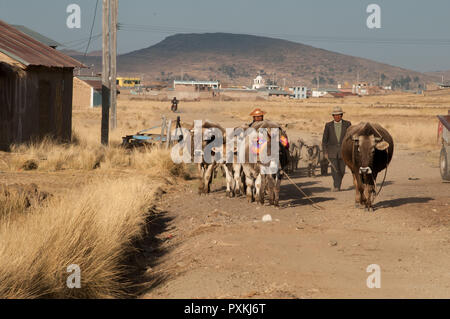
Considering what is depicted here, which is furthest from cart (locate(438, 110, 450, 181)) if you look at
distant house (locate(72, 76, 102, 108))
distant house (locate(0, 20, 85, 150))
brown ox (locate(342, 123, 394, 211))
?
distant house (locate(72, 76, 102, 108))

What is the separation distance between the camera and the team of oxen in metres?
13.0

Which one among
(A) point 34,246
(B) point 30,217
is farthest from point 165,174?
(A) point 34,246

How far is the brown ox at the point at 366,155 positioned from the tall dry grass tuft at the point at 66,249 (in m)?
4.39

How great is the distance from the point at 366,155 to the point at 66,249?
636cm

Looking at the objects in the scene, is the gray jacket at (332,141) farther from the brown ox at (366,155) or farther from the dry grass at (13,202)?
the dry grass at (13,202)

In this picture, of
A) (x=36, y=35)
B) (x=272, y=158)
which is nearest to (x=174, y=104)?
(x=36, y=35)

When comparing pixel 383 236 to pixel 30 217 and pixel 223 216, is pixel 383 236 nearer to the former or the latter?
pixel 223 216

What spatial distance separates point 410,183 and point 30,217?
11.1m

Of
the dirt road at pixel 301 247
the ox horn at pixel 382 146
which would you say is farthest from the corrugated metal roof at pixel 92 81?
the ox horn at pixel 382 146

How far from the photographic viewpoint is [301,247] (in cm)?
997

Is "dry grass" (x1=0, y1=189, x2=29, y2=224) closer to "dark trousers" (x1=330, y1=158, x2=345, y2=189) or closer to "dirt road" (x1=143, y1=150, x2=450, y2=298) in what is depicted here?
"dirt road" (x1=143, y1=150, x2=450, y2=298)

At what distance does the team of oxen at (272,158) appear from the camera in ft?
42.7
